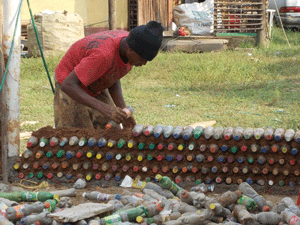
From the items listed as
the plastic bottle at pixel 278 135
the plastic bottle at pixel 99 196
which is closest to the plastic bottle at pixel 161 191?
the plastic bottle at pixel 99 196

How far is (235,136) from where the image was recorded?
4.39 meters

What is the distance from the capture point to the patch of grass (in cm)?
738

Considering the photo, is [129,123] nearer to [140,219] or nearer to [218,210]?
[140,219]

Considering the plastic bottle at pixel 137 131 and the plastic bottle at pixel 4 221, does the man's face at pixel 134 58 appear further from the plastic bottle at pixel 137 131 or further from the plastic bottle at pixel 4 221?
the plastic bottle at pixel 4 221

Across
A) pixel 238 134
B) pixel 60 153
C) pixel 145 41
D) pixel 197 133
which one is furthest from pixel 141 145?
pixel 145 41

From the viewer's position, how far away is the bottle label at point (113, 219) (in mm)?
3442

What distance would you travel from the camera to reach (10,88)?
4.72 metres

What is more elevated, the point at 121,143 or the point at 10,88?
the point at 10,88

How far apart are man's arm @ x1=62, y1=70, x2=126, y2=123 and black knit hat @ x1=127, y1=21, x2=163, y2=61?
1.82 ft

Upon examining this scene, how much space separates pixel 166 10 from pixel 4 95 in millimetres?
11547

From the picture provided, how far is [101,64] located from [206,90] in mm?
5317

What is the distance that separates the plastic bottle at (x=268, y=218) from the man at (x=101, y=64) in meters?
1.48

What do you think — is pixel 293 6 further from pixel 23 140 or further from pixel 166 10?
pixel 23 140

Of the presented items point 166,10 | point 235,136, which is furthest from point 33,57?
point 235,136
